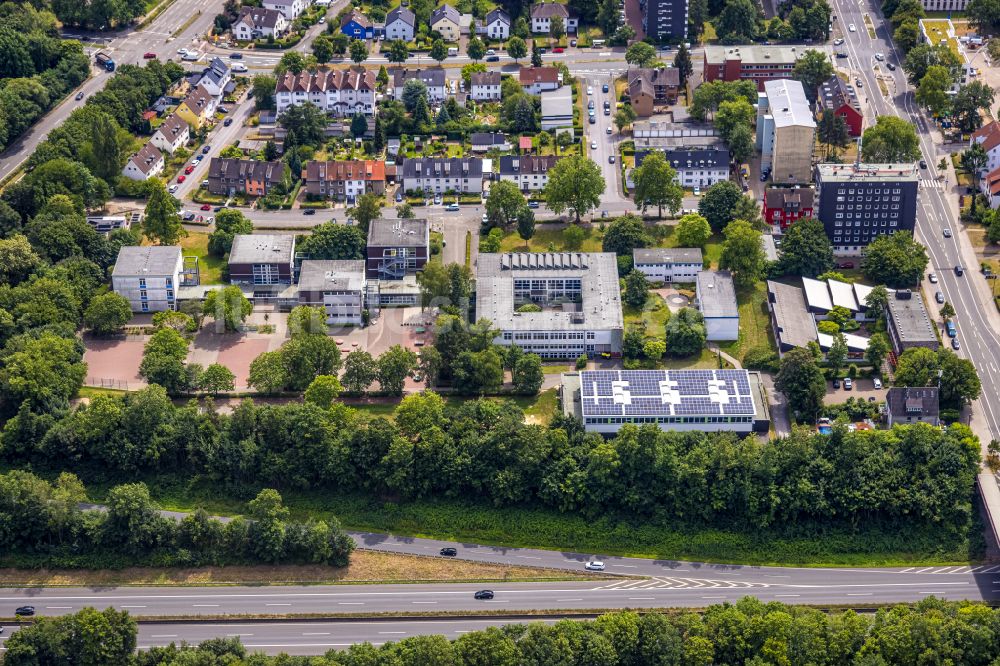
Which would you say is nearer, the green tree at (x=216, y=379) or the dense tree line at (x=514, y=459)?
the dense tree line at (x=514, y=459)

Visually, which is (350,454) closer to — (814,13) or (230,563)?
(230,563)

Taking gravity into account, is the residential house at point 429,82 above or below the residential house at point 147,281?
above

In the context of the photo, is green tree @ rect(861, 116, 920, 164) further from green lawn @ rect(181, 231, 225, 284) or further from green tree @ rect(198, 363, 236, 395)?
green tree @ rect(198, 363, 236, 395)

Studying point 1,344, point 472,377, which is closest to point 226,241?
point 1,344

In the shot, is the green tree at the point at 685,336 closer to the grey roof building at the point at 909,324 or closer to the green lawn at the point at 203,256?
the grey roof building at the point at 909,324

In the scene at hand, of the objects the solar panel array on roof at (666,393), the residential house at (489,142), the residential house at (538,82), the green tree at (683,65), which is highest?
the green tree at (683,65)

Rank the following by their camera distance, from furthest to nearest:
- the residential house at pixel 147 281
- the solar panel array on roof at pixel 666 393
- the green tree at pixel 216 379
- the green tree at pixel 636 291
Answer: the residential house at pixel 147 281 < the green tree at pixel 636 291 < the green tree at pixel 216 379 < the solar panel array on roof at pixel 666 393

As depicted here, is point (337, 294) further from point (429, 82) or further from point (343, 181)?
point (429, 82)

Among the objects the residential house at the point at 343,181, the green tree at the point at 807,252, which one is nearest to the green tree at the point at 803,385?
the green tree at the point at 807,252
